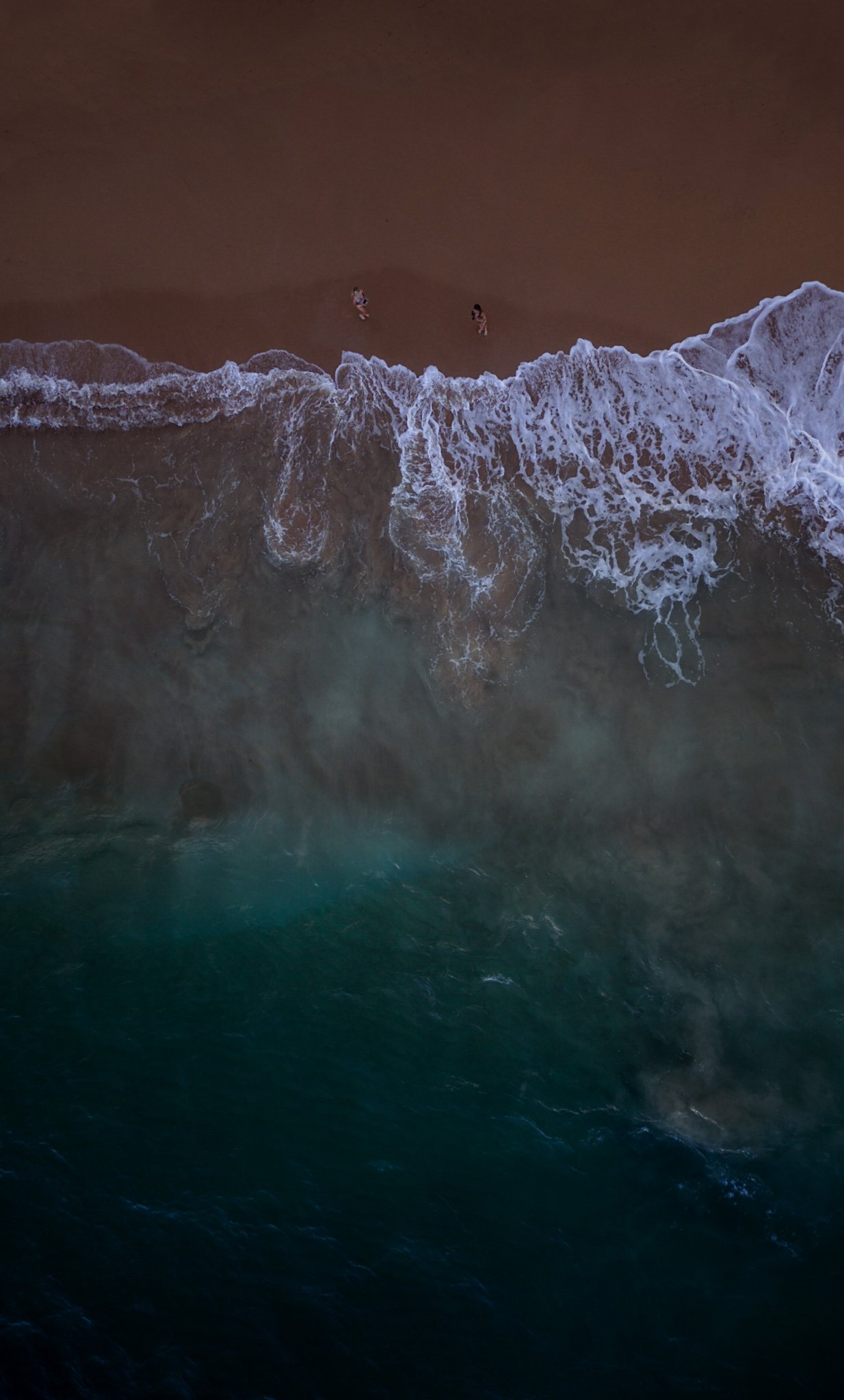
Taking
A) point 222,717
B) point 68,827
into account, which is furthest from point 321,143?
point 68,827

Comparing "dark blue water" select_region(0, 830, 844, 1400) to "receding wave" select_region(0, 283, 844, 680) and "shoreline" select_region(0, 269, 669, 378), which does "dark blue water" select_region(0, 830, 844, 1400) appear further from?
"shoreline" select_region(0, 269, 669, 378)

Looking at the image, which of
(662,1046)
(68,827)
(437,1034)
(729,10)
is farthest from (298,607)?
(729,10)

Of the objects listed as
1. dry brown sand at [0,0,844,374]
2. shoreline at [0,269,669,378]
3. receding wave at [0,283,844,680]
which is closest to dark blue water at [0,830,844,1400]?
receding wave at [0,283,844,680]

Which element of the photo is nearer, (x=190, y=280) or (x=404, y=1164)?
(x=404, y=1164)

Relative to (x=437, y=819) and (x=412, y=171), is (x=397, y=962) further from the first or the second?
(x=412, y=171)

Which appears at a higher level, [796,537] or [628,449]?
[628,449]

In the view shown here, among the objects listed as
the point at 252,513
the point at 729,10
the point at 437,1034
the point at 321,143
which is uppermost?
the point at 729,10

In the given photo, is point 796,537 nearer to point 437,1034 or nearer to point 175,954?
point 437,1034
